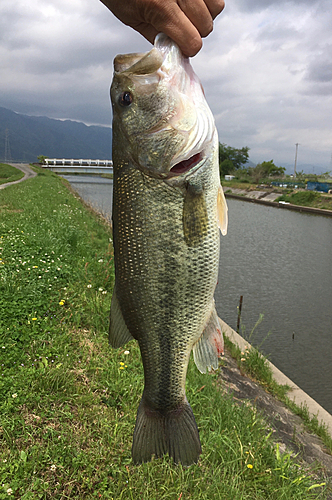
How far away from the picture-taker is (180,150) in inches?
64.3

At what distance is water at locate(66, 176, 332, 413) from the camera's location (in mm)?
8672

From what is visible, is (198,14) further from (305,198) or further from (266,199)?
(266,199)

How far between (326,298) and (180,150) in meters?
12.8

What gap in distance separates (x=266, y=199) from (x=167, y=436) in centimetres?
4443

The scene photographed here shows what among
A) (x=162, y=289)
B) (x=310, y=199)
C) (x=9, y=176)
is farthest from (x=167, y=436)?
(x=310, y=199)

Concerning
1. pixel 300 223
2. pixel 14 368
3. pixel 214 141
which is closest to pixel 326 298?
pixel 14 368

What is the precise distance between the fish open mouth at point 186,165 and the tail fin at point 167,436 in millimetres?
1196

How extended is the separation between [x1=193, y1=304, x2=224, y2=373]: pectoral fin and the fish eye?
1.10 metres

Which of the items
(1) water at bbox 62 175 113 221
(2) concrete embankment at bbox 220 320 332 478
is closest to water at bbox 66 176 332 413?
(2) concrete embankment at bbox 220 320 332 478

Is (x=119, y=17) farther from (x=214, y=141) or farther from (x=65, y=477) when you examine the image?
(x=65, y=477)

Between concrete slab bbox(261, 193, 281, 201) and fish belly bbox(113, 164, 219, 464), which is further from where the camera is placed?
concrete slab bbox(261, 193, 281, 201)

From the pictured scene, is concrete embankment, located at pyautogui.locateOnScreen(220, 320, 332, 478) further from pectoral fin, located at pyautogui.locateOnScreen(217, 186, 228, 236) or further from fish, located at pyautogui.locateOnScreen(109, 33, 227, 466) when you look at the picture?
pectoral fin, located at pyautogui.locateOnScreen(217, 186, 228, 236)

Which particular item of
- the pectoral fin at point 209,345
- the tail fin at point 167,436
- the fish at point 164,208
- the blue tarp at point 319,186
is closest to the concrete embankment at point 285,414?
the tail fin at point 167,436

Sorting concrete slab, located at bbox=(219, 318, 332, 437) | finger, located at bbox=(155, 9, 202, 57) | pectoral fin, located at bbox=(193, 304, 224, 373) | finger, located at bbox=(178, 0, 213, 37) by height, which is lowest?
concrete slab, located at bbox=(219, 318, 332, 437)
